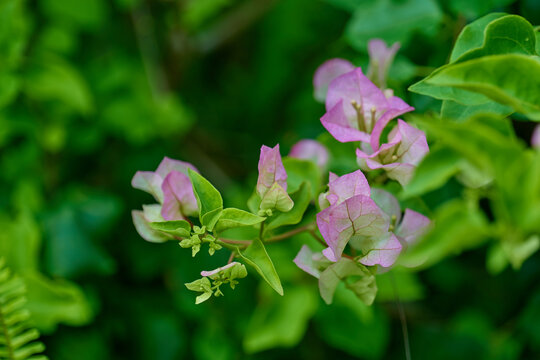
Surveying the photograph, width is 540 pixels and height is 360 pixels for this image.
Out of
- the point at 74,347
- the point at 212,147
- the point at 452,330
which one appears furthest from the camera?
the point at 212,147

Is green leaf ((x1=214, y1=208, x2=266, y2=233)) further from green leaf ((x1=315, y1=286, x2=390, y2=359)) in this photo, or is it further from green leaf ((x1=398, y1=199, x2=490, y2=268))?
green leaf ((x1=315, y1=286, x2=390, y2=359))

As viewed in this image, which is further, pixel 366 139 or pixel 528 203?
pixel 366 139

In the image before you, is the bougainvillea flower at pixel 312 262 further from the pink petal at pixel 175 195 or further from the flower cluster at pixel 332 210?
the pink petal at pixel 175 195

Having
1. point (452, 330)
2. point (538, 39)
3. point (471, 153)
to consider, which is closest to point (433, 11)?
point (538, 39)

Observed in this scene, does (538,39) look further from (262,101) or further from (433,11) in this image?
(262,101)

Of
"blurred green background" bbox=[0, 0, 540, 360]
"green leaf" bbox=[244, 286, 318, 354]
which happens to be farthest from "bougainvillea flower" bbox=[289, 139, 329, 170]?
"green leaf" bbox=[244, 286, 318, 354]

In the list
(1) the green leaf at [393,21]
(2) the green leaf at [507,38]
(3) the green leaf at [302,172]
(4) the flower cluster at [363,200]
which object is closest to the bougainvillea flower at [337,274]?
(4) the flower cluster at [363,200]

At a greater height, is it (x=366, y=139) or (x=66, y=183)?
(x=366, y=139)
